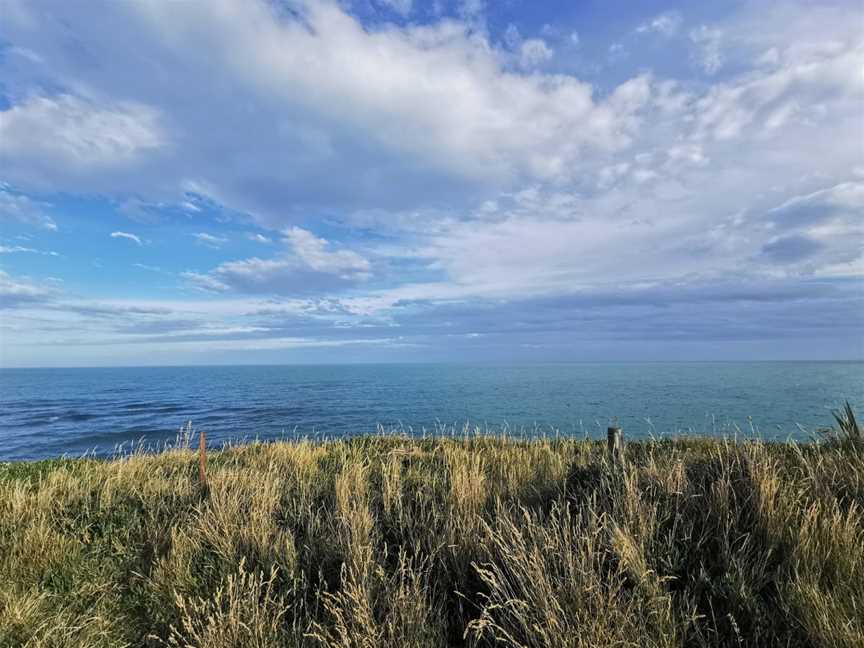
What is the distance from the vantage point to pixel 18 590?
425 cm

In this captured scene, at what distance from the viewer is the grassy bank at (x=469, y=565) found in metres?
2.88

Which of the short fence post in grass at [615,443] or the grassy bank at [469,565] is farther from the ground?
the short fence post in grass at [615,443]

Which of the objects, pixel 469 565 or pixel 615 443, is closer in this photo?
pixel 469 565

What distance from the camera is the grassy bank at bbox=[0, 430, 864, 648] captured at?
288cm

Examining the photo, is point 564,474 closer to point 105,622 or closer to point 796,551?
point 796,551

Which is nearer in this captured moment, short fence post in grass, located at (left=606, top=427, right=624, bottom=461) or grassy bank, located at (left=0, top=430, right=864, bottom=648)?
grassy bank, located at (left=0, top=430, right=864, bottom=648)

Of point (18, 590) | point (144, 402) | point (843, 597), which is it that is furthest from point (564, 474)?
point (144, 402)

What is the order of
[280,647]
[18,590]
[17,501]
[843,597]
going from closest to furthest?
[843,597]
[280,647]
[18,590]
[17,501]

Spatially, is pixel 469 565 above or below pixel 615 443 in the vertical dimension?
below

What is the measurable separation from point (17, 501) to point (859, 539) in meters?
9.94

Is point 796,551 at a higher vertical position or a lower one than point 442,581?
higher

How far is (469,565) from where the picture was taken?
4.09 metres

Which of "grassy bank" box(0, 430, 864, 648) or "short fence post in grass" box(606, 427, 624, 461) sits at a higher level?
"short fence post in grass" box(606, 427, 624, 461)

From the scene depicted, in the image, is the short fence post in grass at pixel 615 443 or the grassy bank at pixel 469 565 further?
the short fence post in grass at pixel 615 443
